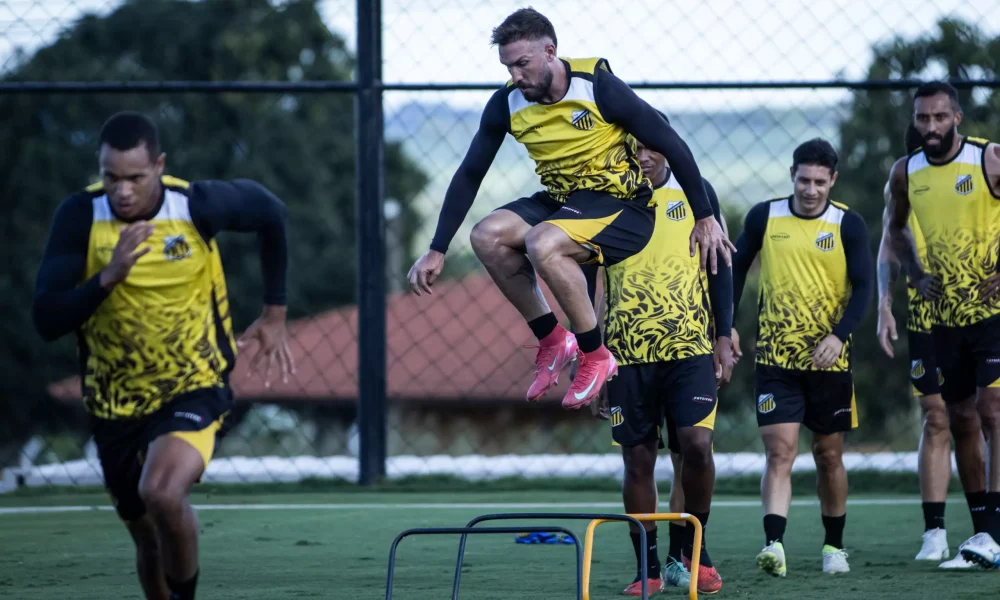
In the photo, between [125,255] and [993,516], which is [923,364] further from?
[125,255]

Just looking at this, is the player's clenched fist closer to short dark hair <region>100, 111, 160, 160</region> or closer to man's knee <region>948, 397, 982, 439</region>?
short dark hair <region>100, 111, 160, 160</region>

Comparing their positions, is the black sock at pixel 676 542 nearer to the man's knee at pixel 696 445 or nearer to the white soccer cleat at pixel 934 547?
the man's knee at pixel 696 445

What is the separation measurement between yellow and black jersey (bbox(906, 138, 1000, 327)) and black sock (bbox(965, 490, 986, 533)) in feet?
2.76

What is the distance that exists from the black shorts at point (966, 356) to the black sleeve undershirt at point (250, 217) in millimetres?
3496

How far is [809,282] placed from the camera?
6348mm

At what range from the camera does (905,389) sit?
22.8 m

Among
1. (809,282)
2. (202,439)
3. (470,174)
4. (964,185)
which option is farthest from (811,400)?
(202,439)

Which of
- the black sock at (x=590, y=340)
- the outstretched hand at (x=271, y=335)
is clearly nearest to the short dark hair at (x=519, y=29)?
the black sock at (x=590, y=340)

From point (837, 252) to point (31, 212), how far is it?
21330 millimetres

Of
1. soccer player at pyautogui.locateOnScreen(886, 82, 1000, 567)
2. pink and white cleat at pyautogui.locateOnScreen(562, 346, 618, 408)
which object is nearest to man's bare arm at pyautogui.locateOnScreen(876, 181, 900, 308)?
soccer player at pyautogui.locateOnScreen(886, 82, 1000, 567)

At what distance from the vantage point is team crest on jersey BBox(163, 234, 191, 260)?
14.5 ft

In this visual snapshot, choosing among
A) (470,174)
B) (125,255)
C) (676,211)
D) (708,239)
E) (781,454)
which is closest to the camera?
(125,255)

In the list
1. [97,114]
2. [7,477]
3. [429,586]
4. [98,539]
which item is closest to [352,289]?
[97,114]

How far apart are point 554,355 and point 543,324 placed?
0.14 metres
